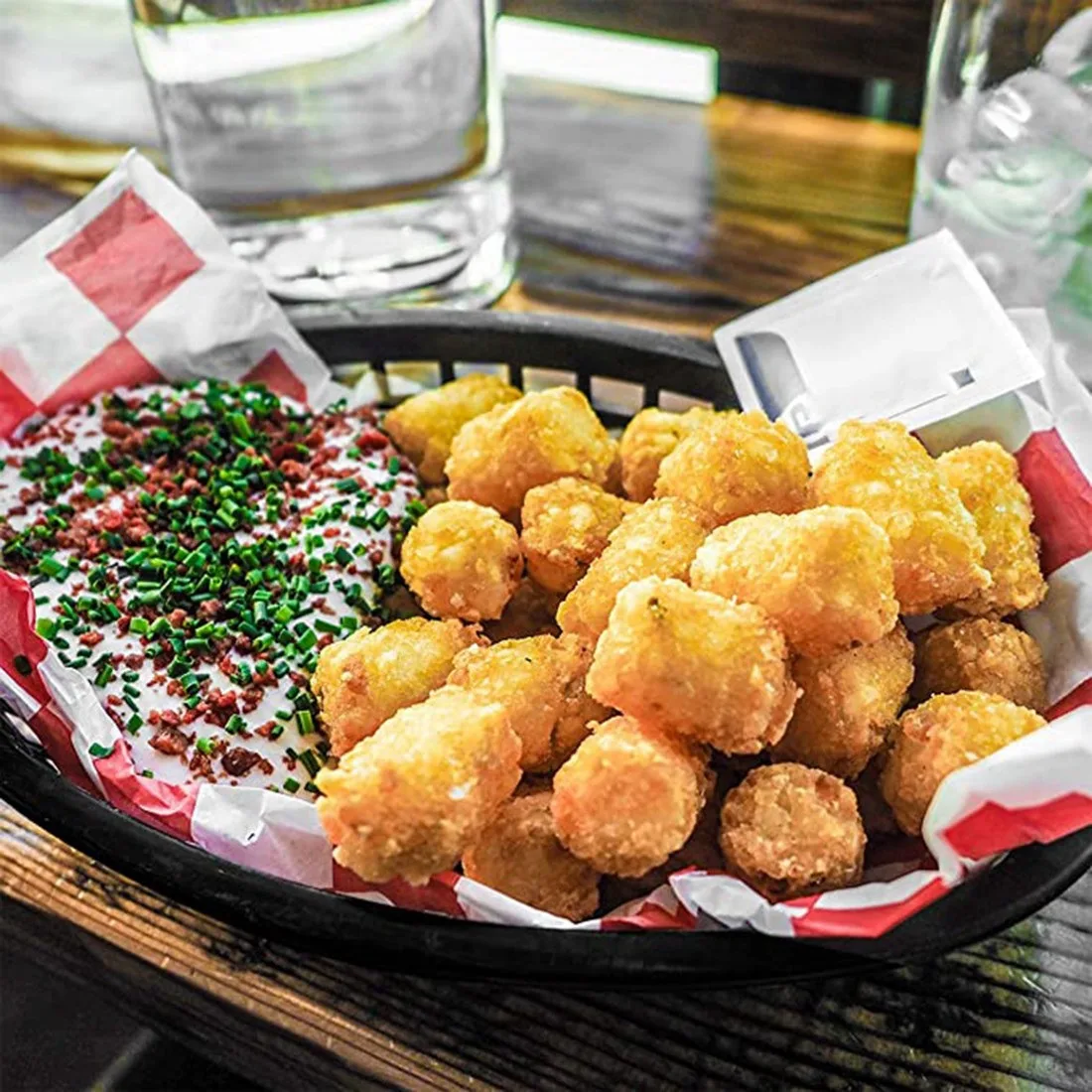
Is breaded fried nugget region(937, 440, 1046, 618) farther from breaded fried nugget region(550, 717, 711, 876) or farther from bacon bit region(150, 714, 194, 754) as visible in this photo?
bacon bit region(150, 714, 194, 754)

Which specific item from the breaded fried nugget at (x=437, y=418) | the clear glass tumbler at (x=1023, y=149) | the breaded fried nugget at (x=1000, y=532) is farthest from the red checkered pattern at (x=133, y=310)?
the clear glass tumbler at (x=1023, y=149)

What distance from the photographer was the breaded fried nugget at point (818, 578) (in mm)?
757

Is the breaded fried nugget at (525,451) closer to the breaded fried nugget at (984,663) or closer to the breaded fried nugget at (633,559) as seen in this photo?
the breaded fried nugget at (633,559)

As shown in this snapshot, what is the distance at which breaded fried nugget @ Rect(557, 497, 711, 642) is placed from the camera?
855 millimetres

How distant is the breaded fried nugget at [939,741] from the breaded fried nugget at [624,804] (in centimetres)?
13

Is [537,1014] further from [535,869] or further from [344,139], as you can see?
[344,139]

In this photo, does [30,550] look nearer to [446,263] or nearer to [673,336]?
[673,336]

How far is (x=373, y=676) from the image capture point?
86 centimetres

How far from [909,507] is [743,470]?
0.38ft

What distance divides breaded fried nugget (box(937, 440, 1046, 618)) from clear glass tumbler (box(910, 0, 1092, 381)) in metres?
0.52

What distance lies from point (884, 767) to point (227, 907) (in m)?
0.39

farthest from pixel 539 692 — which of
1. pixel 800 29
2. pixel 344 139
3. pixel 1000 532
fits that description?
pixel 800 29

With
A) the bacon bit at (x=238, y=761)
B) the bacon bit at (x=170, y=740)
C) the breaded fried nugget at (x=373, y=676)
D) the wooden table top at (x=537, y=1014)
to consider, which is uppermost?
the breaded fried nugget at (x=373, y=676)

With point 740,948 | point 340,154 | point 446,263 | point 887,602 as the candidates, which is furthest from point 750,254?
point 740,948
